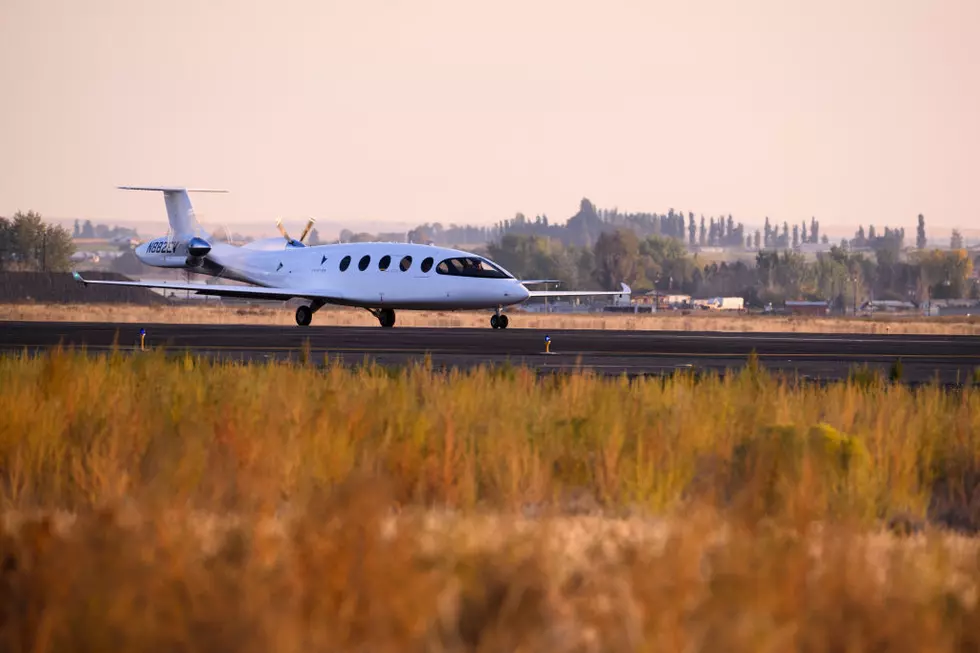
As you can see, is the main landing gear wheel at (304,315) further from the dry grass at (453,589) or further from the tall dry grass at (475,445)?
the dry grass at (453,589)

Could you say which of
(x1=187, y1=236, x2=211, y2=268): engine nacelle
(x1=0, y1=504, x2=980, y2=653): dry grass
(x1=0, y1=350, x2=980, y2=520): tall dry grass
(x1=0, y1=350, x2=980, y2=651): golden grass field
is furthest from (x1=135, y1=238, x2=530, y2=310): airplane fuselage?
(x1=0, y1=504, x2=980, y2=653): dry grass

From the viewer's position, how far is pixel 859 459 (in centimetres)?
1047

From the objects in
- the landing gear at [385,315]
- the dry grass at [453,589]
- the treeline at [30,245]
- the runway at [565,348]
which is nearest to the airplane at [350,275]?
the landing gear at [385,315]

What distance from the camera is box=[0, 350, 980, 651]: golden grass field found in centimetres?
567

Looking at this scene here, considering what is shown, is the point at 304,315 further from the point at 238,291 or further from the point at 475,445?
the point at 475,445

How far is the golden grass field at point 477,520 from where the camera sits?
223 inches

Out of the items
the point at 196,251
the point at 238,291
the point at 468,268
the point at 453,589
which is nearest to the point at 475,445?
the point at 453,589

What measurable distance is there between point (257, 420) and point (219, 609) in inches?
248

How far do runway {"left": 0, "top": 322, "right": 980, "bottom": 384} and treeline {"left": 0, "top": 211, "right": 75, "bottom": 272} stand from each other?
162524 millimetres

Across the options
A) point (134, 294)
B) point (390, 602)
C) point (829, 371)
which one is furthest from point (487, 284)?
point (134, 294)

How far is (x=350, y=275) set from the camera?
4538 centimetres

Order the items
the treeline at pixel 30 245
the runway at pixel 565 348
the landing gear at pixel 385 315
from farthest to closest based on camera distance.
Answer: the treeline at pixel 30 245, the landing gear at pixel 385 315, the runway at pixel 565 348

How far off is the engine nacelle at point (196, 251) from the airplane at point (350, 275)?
0.04 metres

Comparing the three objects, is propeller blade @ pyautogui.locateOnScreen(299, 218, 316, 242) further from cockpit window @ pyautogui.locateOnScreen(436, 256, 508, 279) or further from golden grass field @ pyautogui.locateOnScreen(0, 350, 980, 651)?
golden grass field @ pyautogui.locateOnScreen(0, 350, 980, 651)
